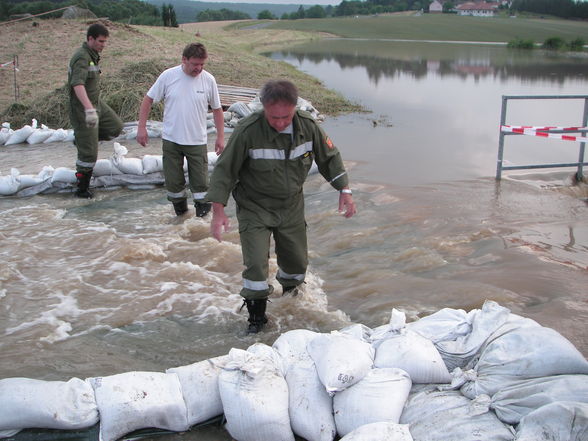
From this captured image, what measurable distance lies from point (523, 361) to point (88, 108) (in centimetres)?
483

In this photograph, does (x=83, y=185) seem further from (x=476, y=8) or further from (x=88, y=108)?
(x=476, y=8)

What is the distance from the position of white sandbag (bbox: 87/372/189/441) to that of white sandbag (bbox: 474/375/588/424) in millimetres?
1315

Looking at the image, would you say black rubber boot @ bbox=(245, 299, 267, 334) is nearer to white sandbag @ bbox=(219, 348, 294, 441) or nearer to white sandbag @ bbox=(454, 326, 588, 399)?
white sandbag @ bbox=(219, 348, 294, 441)

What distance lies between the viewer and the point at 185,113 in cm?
540

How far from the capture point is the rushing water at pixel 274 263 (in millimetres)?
3707

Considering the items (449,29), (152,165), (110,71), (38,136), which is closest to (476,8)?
(449,29)

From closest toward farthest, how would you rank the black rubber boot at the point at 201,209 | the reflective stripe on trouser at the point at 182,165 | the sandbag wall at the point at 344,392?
1. the sandbag wall at the point at 344,392
2. the reflective stripe on trouser at the point at 182,165
3. the black rubber boot at the point at 201,209

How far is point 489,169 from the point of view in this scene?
780 centimetres

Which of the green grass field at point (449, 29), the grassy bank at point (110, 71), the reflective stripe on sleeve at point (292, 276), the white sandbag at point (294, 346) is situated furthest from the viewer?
the green grass field at point (449, 29)

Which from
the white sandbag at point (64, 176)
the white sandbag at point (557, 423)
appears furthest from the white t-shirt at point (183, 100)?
the white sandbag at point (557, 423)

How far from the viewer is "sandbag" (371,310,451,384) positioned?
9.16ft

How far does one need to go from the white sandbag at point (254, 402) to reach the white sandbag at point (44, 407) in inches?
23.0

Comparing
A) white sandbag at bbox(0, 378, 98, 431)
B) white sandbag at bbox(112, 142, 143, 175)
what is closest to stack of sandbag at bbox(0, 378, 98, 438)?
white sandbag at bbox(0, 378, 98, 431)

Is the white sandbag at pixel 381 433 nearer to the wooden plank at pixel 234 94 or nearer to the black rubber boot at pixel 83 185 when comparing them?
the black rubber boot at pixel 83 185
